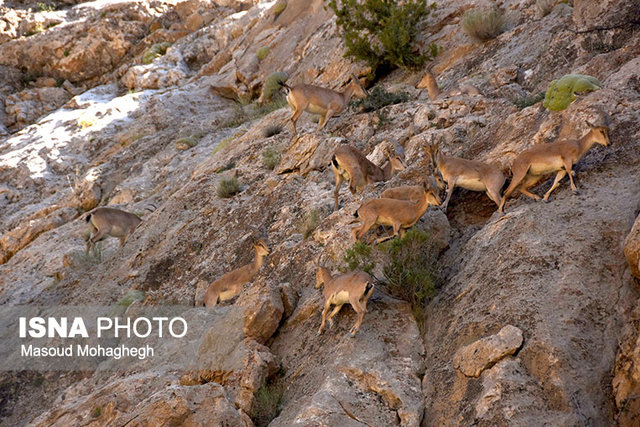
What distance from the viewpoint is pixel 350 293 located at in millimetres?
7957

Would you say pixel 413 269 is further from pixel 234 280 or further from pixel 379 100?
pixel 379 100

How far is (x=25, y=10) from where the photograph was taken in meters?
34.9

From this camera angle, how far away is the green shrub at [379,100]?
15336 mm

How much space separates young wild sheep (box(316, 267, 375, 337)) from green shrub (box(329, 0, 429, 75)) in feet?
35.2

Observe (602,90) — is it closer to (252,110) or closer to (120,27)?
(252,110)

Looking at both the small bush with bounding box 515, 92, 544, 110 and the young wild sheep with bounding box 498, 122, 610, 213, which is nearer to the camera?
the young wild sheep with bounding box 498, 122, 610, 213

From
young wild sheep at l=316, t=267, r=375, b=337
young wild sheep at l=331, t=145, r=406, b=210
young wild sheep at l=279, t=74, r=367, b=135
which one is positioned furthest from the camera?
young wild sheep at l=279, t=74, r=367, b=135

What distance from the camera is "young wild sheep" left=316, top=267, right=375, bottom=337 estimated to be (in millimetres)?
7852

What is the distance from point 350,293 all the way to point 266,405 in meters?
1.73

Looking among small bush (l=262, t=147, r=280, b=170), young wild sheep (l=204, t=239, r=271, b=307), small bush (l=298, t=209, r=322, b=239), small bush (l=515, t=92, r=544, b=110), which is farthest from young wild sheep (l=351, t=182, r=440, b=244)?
small bush (l=262, t=147, r=280, b=170)

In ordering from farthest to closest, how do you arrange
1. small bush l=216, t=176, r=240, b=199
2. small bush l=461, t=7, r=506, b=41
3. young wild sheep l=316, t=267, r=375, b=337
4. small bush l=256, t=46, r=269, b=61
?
1. small bush l=256, t=46, r=269, b=61
2. small bush l=461, t=7, r=506, b=41
3. small bush l=216, t=176, r=240, b=199
4. young wild sheep l=316, t=267, r=375, b=337

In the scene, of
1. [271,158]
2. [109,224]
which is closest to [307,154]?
[271,158]

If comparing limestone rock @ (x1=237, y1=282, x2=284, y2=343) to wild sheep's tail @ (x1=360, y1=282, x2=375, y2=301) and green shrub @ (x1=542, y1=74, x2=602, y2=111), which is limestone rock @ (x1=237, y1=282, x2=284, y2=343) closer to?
wild sheep's tail @ (x1=360, y1=282, x2=375, y2=301)

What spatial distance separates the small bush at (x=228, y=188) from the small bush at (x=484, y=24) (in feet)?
24.7
